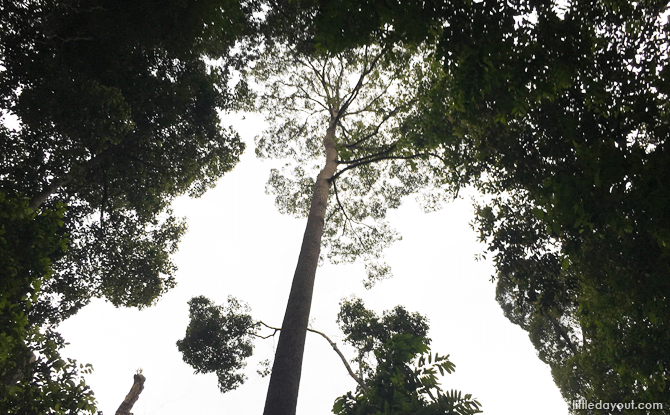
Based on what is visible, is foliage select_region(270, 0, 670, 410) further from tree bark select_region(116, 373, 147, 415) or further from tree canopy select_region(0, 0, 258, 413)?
tree bark select_region(116, 373, 147, 415)

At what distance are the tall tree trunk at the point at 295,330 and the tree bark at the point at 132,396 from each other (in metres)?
10.4

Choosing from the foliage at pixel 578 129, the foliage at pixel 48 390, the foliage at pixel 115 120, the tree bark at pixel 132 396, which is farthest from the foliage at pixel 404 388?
the tree bark at pixel 132 396

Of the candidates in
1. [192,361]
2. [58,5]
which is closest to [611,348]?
[58,5]

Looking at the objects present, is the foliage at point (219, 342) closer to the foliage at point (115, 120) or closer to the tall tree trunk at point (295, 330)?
the foliage at point (115, 120)

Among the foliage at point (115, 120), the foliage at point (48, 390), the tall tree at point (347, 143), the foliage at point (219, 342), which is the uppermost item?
the tall tree at point (347, 143)

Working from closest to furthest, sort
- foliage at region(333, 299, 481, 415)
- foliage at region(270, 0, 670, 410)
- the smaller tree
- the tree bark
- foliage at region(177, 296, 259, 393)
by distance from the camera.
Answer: foliage at region(270, 0, 670, 410), foliage at region(333, 299, 481, 415), the smaller tree, foliage at region(177, 296, 259, 393), the tree bark

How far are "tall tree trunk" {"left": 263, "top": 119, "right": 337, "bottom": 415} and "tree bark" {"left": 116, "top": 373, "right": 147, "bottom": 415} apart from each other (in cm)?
1036

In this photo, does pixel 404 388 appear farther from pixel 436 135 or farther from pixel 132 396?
pixel 132 396

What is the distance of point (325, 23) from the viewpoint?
3.52m

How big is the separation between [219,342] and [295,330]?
275 inches

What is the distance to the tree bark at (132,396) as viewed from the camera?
11770mm

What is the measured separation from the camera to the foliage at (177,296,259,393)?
37.3 ft

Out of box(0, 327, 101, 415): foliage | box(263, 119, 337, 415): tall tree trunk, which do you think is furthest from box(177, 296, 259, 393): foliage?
box(0, 327, 101, 415): foliage

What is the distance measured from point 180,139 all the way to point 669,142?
8.54 m
